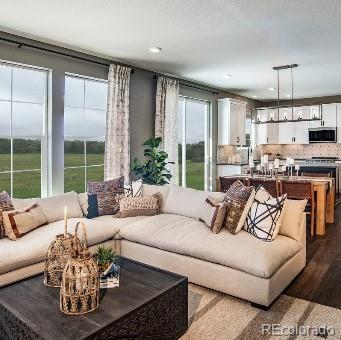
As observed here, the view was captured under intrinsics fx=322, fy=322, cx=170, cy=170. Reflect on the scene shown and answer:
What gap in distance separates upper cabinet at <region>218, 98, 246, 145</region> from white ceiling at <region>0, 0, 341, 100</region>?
1.92 metres

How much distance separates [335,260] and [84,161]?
3.77m

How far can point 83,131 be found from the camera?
515 cm

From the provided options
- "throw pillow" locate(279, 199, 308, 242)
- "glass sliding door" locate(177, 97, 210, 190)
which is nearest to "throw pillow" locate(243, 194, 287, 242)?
"throw pillow" locate(279, 199, 308, 242)

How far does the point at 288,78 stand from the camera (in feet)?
21.8

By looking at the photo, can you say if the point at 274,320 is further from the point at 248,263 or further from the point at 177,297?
the point at 177,297

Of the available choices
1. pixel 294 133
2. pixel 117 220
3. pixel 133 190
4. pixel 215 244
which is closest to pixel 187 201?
pixel 133 190

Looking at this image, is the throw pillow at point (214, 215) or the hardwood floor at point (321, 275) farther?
the throw pillow at point (214, 215)

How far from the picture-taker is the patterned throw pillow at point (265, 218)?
3.05 meters

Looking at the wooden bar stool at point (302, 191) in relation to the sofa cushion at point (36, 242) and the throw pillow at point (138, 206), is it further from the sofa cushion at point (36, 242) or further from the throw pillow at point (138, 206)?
the sofa cushion at point (36, 242)

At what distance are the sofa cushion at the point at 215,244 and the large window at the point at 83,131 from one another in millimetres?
1767

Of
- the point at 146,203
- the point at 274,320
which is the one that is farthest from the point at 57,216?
the point at 274,320

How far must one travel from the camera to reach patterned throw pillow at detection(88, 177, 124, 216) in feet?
13.7

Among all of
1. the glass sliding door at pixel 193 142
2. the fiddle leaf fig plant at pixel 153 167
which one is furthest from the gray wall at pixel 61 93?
the glass sliding door at pixel 193 142

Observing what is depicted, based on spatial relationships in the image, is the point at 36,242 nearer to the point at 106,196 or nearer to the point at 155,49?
the point at 106,196
